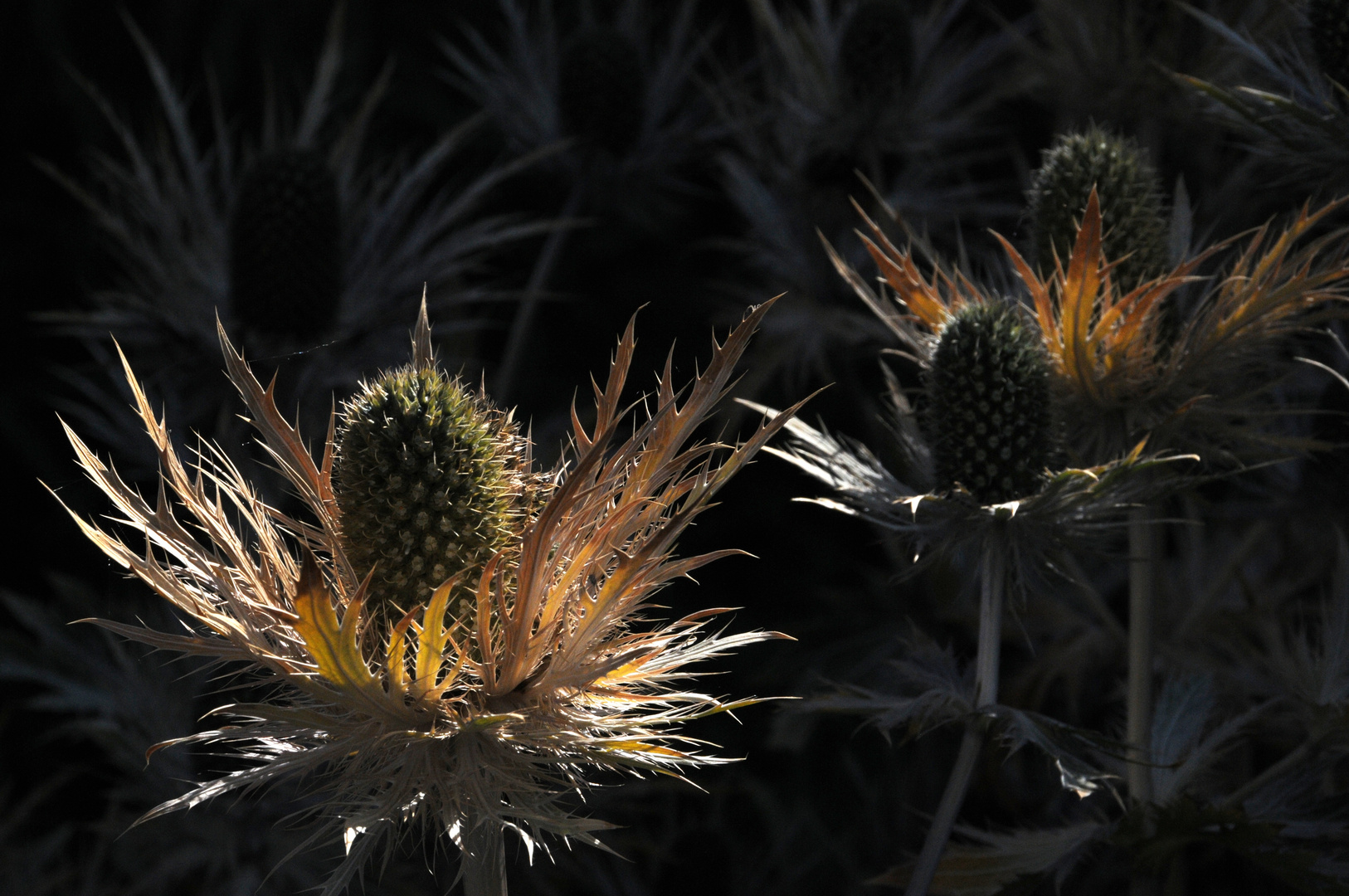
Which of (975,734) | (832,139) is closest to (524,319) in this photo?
(832,139)

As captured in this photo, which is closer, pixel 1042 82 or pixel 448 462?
pixel 448 462

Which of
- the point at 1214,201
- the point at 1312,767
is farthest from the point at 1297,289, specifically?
the point at 1214,201

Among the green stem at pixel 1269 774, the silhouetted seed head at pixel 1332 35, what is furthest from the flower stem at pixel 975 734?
the silhouetted seed head at pixel 1332 35

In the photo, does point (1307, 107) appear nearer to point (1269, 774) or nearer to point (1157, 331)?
point (1157, 331)

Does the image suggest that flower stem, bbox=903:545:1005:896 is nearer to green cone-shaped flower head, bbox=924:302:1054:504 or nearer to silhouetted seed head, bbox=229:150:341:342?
green cone-shaped flower head, bbox=924:302:1054:504

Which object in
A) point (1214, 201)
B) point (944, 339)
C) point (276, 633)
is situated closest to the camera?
point (276, 633)

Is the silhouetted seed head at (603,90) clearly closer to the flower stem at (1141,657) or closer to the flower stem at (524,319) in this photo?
the flower stem at (524,319)

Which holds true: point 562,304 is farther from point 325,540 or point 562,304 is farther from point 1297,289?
point 1297,289

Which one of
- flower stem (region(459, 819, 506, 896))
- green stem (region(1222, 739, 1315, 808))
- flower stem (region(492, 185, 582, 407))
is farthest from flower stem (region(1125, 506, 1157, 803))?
flower stem (region(492, 185, 582, 407))
